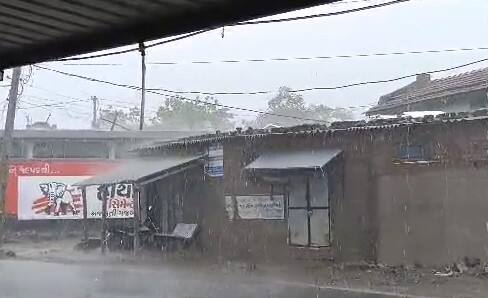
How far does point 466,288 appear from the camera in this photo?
1341cm

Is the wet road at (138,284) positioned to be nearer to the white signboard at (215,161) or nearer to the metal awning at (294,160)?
the metal awning at (294,160)

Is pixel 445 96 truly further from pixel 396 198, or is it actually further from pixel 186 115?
pixel 186 115

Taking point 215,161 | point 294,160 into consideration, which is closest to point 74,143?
point 215,161

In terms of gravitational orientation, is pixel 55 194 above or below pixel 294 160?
below

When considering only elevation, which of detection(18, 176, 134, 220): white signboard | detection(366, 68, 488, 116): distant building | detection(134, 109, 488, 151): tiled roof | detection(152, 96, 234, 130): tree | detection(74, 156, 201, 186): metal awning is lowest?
detection(18, 176, 134, 220): white signboard

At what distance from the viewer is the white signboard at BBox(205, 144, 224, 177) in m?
20.4

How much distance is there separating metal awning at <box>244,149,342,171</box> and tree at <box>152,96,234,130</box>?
36913 millimetres

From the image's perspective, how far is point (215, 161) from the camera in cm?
2067

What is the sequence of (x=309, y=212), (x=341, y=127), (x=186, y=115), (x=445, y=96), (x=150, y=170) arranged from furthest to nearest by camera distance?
(x=186, y=115) < (x=445, y=96) < (x=150, y=170) < (x=309, y=212) < (x=341, y=127)

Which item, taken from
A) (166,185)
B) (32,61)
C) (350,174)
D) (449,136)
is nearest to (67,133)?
(166,185)

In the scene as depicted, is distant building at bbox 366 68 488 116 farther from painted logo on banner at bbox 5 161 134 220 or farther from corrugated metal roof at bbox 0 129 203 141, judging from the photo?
painted logo on banner at bbox 5 161 134 220

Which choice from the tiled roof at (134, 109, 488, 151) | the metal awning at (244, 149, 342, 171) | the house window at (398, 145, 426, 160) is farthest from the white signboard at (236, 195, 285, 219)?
the house window at (398, 145, 426, 160)

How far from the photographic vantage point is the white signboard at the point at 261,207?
737 inches

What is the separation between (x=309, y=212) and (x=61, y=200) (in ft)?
47.1
